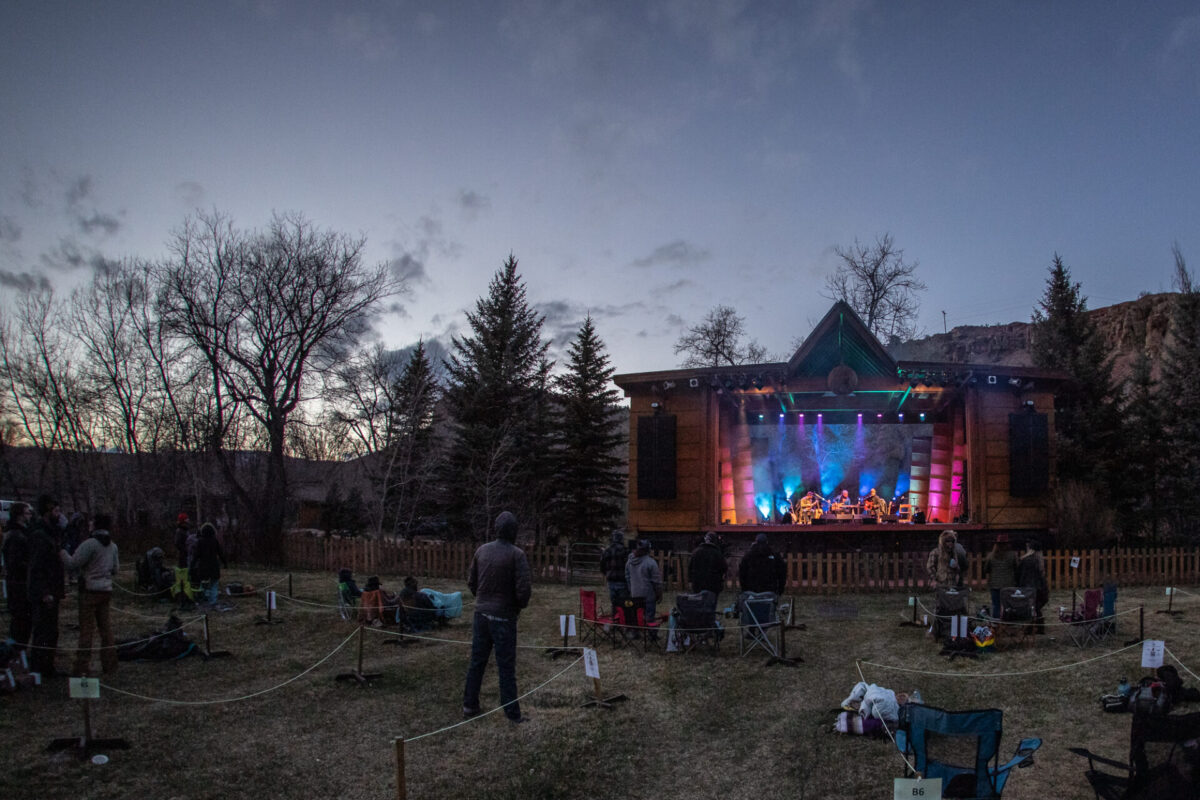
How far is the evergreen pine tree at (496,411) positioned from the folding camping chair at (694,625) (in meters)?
15.7

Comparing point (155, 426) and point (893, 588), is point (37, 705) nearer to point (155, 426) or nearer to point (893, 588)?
point (893, 588)

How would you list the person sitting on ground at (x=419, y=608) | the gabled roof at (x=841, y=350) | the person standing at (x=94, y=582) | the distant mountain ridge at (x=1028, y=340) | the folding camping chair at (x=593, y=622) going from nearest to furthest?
1. the person standing at (x=94, y=582)
2. the folding camping chair at (x=593, y=622)
3. the person sitting on ground at (x=419, y=608)
4. the gabled roof at (x=841, y=350)
5. the distant mountain ridge at (x=1028, y=340)

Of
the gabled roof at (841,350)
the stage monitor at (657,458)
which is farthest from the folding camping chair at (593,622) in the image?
the gabled roof at (841,350)

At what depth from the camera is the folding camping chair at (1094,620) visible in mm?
10711

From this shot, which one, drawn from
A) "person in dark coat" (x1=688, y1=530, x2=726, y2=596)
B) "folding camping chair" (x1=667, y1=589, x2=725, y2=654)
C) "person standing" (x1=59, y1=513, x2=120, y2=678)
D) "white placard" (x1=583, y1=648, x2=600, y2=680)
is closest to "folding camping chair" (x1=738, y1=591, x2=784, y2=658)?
"folding camping chair" (x1=667, y1=589, x2=725, y2=654)

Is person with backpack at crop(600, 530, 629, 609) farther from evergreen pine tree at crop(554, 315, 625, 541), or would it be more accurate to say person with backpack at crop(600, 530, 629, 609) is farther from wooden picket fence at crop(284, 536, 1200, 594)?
evergreen pine tree at crop(554, 315, 625, 541)

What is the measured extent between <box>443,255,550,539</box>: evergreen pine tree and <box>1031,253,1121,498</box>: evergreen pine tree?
687 inches

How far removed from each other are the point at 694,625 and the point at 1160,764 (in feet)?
21.3

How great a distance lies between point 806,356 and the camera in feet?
68.3

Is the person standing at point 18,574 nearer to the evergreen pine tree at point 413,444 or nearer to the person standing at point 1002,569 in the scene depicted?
the person standing at point 1002,569

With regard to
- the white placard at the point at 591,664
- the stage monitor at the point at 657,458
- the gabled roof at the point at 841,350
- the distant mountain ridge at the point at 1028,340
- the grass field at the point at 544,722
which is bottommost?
the grass field at the point at 544,722

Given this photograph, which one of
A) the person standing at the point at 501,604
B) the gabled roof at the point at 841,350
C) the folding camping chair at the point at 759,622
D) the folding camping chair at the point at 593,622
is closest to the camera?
the person standing at the point at 501,604

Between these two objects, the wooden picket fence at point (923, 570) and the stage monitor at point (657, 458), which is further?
the stage monitor at point (657, 458)

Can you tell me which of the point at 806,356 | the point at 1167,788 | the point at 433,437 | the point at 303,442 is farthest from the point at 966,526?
the point at 303,442
